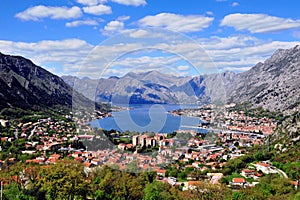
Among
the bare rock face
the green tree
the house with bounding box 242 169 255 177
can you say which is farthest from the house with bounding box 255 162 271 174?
the bare rock face

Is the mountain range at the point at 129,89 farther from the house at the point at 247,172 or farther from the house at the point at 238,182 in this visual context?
the house at the point at 247,172

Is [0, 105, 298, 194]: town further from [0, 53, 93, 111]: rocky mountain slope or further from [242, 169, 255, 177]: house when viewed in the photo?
[0, 53, 93, 111]: rocky mountain slope

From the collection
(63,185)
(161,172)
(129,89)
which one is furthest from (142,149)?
(161,172)

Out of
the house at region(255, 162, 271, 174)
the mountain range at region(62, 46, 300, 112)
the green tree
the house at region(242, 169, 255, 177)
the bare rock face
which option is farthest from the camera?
the bare rock face

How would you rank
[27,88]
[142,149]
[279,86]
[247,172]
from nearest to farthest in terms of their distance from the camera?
[142,149], [247,172], [27,88], [279,86]

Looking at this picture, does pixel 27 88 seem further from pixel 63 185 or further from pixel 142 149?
pixel 63 185

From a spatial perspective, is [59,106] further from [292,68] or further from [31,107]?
[292,68]

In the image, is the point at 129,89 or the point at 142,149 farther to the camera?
the point at 142,149
